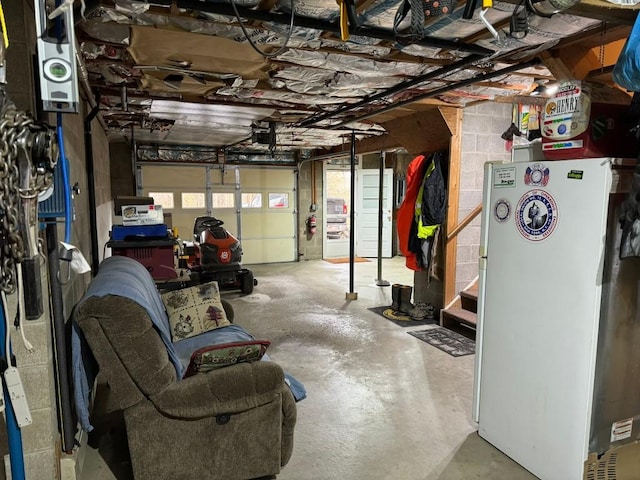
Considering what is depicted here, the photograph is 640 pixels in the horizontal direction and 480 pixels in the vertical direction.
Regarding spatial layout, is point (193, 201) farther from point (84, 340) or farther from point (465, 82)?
point (84, 340)

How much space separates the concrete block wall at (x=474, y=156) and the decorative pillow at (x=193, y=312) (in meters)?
2.61

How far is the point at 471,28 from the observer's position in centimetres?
214

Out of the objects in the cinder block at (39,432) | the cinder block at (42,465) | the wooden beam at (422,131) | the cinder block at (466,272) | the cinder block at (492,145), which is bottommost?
the cinder block at (42,465)

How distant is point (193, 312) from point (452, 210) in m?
2.73

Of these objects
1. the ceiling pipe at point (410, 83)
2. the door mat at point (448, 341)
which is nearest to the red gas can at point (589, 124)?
the ceiling pipe at point (410, 83)

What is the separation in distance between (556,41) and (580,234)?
4.24ft

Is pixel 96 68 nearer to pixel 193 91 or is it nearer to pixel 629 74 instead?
pixel 193 91

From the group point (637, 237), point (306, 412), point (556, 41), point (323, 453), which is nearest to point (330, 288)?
point (306, 412)

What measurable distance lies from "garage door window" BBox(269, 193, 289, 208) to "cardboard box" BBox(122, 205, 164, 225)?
438 cm

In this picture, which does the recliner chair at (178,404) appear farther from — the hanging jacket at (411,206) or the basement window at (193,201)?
the basement window at (193,201)

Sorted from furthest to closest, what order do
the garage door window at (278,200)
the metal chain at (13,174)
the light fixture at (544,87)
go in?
the garage door window at (278,200)
the light fixture at (544,87)
the metal chain at (13,174)

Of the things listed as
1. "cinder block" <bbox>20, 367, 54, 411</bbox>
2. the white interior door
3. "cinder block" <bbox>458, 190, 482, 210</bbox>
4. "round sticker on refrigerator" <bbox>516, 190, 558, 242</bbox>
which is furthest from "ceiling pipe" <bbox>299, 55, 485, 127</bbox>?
the white interior door

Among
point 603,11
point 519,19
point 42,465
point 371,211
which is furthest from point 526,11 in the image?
point 371,211

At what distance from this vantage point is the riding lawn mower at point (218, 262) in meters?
5.59
